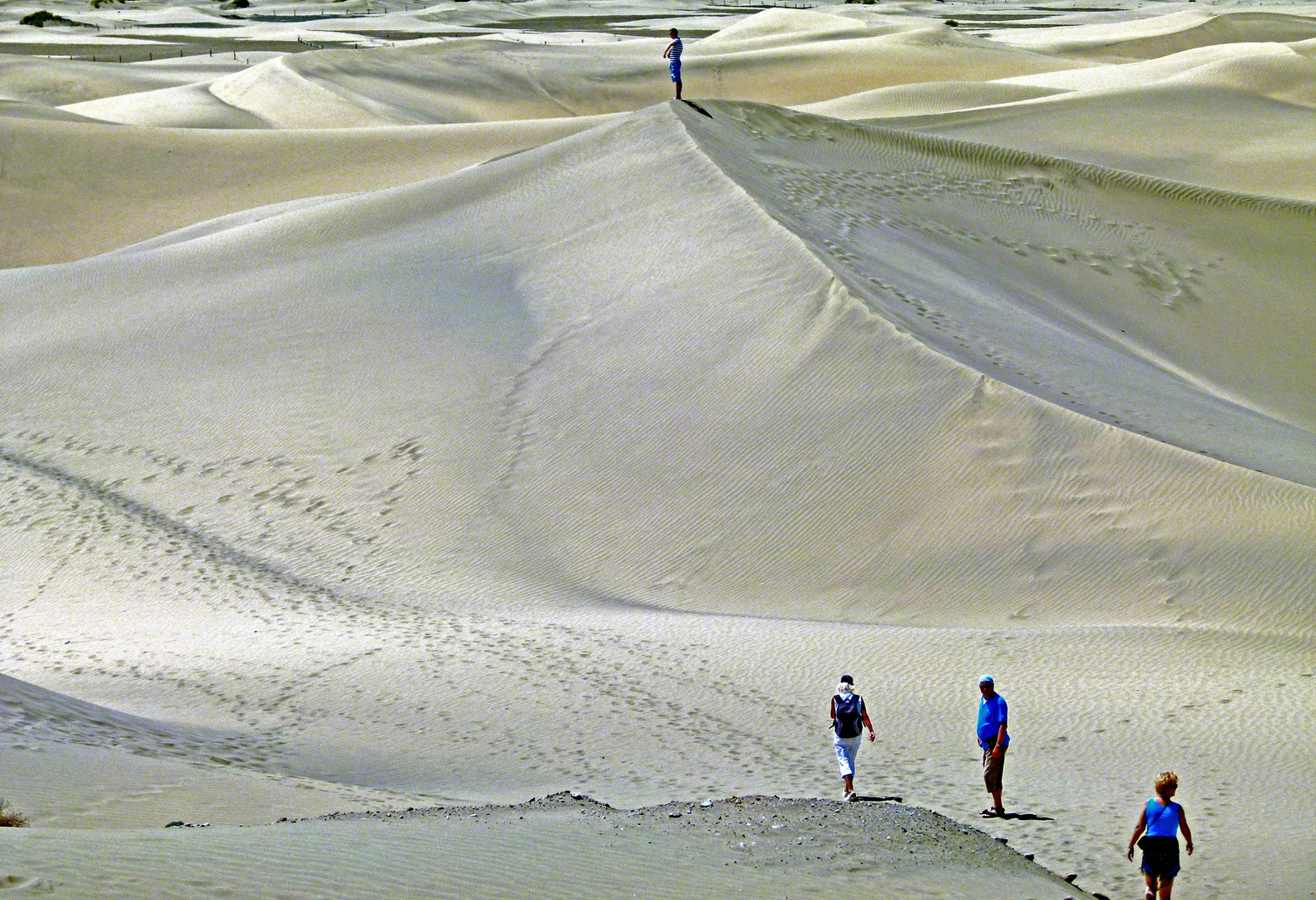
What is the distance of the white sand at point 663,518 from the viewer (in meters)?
6.41

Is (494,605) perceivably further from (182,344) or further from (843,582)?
(182,344)

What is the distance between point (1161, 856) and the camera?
5512 mm

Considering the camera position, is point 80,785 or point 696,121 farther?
point 696,121

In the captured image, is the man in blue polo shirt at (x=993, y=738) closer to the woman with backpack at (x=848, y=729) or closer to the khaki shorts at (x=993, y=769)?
the khaki shorts at (x=993, y=769)

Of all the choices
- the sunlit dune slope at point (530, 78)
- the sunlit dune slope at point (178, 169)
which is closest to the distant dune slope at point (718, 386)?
the sunlit dune slope at point (178, 169)

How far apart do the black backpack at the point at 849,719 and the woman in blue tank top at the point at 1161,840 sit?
158 centimetres

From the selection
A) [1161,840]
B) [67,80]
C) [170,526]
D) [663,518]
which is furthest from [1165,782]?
[67,80]

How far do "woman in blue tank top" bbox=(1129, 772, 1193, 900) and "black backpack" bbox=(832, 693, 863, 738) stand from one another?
5.20ft

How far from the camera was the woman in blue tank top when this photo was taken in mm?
5508

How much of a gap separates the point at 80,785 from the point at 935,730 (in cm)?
431

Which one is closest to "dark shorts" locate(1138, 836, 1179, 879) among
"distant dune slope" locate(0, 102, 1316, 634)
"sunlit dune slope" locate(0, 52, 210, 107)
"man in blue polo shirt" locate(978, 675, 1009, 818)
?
"man in blue polo shirt" locate(978, 675, 1009, 818)

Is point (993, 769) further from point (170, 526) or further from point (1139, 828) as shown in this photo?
point (170, 526)

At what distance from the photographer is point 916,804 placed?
23.1 feet

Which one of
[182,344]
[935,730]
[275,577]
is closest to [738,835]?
[935,730]
